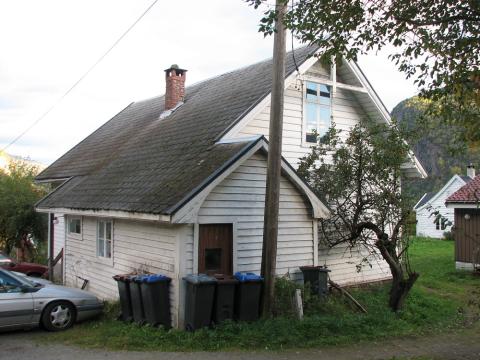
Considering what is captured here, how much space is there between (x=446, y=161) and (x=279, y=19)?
80.3 m

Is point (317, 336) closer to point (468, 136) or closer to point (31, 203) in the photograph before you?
point (468, 136)

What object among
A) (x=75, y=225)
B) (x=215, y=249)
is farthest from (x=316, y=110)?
(x=75, y=225)

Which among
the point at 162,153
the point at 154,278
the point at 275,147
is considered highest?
the point at 162,153

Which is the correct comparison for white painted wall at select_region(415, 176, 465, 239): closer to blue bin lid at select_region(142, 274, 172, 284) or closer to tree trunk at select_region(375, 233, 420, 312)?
tree trunk at select_region(375, 233, 420, 312)

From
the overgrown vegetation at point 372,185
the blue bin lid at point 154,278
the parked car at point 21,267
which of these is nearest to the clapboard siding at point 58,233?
the parked car at point 21,267

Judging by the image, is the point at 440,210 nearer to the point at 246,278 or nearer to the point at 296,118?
the point at 296,118

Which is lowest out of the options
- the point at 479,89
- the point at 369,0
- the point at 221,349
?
the point at 221,349

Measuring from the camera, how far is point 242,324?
9.22 meters

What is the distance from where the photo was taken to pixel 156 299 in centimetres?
952

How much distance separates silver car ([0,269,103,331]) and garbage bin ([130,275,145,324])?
1.35 metres

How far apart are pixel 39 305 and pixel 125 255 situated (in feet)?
7.69

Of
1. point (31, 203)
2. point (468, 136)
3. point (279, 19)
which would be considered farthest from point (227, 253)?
point (31, 203)

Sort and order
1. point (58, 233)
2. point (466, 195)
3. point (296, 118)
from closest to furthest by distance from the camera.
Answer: point (296, 118)
point (58, 233)
point (466, 195)

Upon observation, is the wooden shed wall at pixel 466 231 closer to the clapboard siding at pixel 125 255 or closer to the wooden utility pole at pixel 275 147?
the wooden utility pole at pixel 275 147
